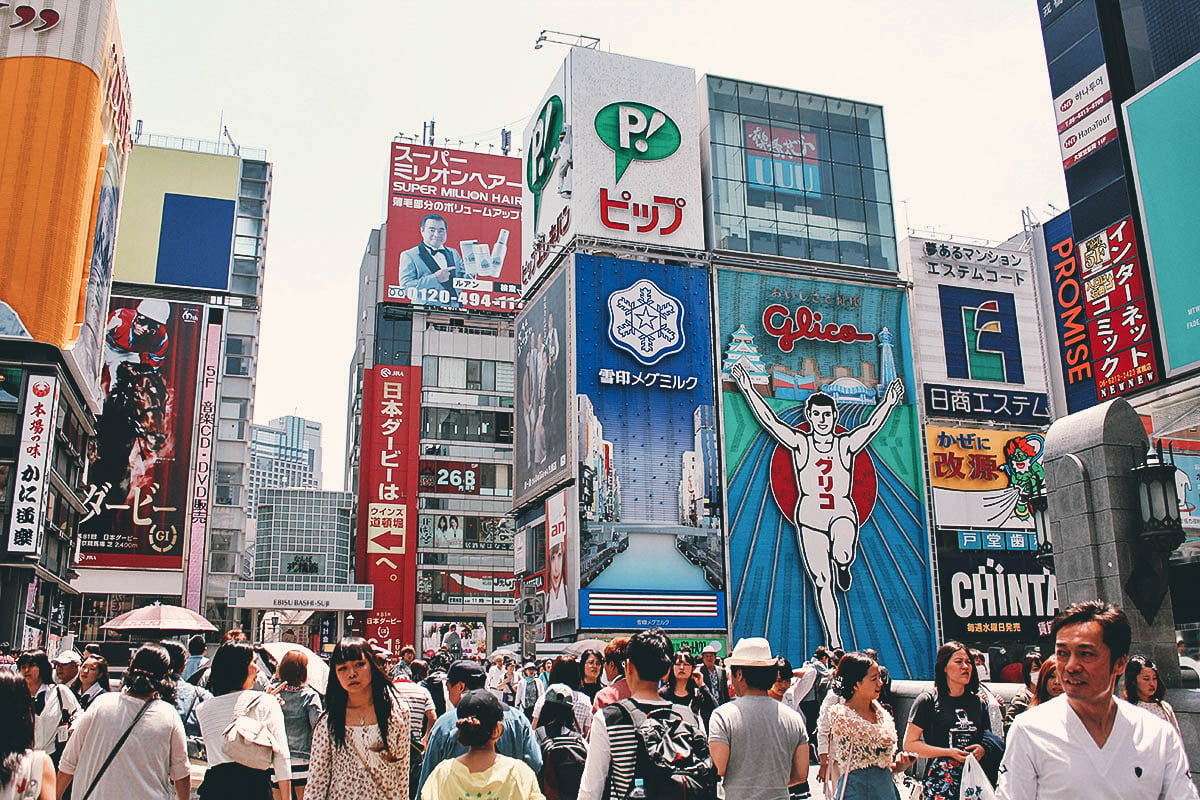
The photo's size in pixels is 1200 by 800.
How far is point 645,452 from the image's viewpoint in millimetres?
35344

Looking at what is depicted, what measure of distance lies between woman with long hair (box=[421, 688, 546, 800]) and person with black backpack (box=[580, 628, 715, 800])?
0.38 meters

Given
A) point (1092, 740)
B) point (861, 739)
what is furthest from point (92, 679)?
point (1092, 740)

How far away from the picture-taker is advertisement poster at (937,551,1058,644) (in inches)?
1516

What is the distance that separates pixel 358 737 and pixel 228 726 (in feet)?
2.50

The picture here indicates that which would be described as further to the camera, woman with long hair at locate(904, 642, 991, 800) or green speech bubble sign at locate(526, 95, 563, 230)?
green speech bubble sign at locate(526, 95, 563, 230)

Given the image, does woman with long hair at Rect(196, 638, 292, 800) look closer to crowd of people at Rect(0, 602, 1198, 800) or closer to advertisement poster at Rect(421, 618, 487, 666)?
crowd of people at Rect(0, 602, 1198, 800)

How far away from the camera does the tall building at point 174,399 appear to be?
156 feet

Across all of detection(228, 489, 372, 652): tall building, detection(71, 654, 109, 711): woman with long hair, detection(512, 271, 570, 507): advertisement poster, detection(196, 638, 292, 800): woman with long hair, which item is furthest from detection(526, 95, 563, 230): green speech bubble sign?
detection(196, 638, 292, 800): woman with long hair

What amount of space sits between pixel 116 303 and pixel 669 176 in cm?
2687

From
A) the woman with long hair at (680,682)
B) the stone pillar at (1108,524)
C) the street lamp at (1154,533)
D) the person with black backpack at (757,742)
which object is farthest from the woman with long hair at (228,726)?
the street lamp at (1154,533)

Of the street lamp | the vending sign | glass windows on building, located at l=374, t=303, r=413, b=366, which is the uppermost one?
glass windows on building, located at l=374, t=303, r=413, b=366

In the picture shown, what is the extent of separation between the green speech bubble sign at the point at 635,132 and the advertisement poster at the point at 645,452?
4061 millimetres

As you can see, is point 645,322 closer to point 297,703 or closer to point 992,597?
point 992,597

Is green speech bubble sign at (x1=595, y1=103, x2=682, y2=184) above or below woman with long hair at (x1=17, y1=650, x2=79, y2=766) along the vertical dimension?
above
